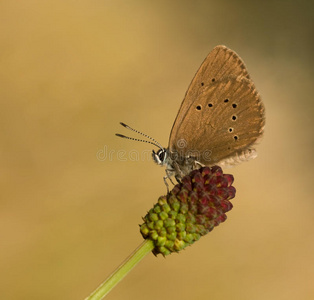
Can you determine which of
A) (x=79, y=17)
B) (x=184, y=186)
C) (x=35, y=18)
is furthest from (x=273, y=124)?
(x=184, y=186)

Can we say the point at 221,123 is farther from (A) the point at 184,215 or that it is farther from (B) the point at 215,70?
(A) the point at 184,215

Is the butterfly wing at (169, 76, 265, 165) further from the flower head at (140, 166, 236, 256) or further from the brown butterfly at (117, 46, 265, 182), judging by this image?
the flower head at (140, 166, 236, 256)

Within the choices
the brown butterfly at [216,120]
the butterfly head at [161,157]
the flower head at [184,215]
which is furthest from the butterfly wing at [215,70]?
the flower head at [184,215]

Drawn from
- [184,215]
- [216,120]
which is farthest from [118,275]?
[216,120]

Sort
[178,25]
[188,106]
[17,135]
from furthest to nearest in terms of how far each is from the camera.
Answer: [178,25], [17,135], [188,106]

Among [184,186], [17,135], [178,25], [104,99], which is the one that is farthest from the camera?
[178,25]

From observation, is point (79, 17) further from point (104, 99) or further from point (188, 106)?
point (188, 106)
